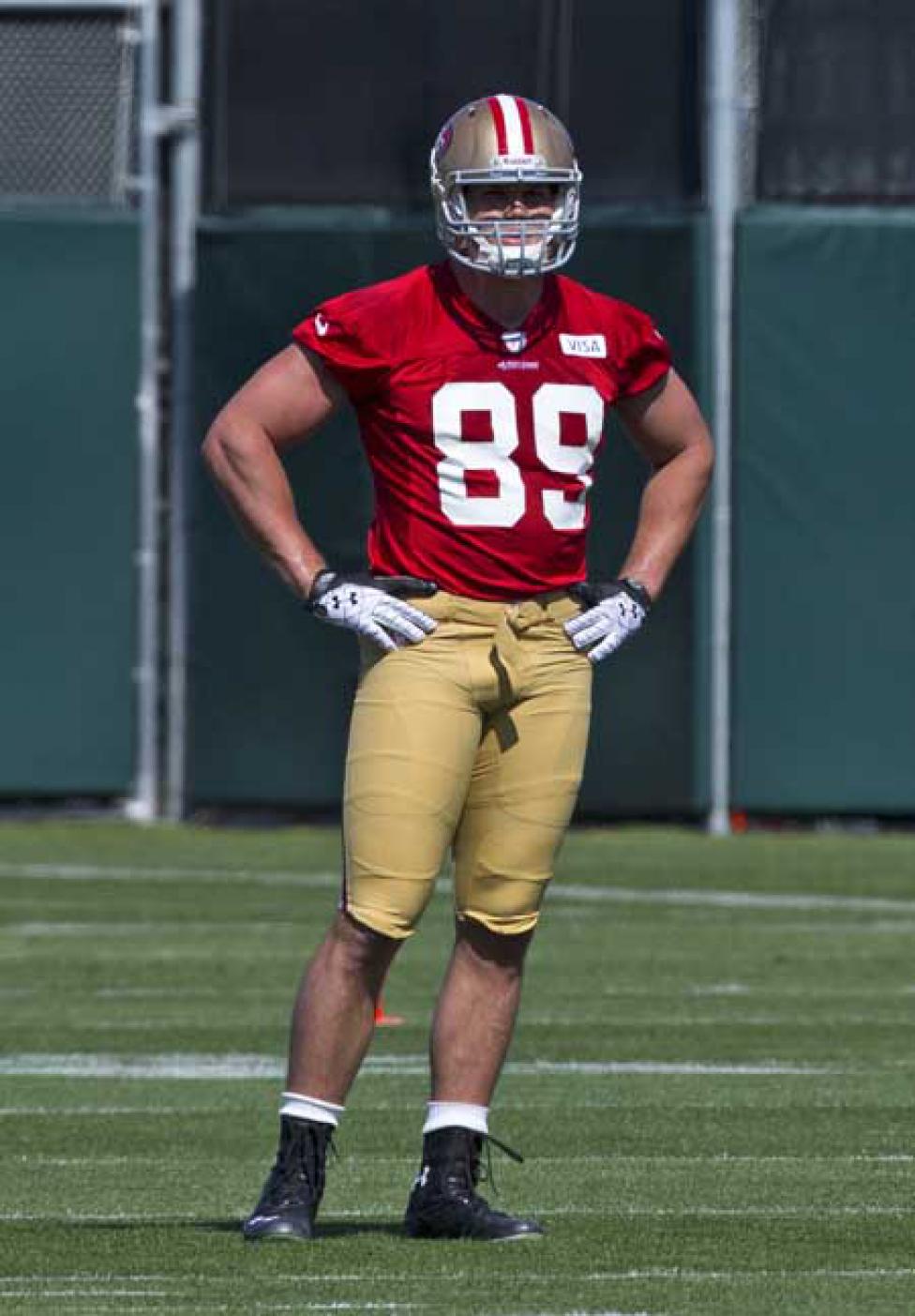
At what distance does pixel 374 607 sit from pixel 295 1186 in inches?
40.8

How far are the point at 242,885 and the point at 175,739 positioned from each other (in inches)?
139

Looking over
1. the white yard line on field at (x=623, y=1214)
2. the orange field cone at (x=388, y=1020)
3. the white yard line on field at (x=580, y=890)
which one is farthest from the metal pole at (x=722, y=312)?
the white yard line on field at (x=623, y=1214)

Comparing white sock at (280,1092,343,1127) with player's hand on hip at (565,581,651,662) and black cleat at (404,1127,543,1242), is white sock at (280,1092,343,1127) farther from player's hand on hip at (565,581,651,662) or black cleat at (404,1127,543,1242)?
player's hand on hip at (565,581,651,662)

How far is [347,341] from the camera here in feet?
22.0

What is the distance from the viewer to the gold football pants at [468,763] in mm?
6598

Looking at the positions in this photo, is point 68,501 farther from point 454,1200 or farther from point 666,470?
point 454,1200

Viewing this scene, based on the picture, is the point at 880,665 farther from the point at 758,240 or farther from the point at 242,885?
the point at 242,885

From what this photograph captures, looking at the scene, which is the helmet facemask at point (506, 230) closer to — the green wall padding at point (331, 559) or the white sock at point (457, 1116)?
the white sock at point (457, 1116)

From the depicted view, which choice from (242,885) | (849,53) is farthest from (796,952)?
(849,53)

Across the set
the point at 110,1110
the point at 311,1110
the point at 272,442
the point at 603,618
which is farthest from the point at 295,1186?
the point at 110,1110

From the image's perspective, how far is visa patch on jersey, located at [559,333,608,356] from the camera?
6812mm

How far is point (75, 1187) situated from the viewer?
24.8ft

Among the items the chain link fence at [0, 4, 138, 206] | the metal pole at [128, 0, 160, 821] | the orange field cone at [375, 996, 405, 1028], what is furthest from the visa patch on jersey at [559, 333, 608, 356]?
the chain link fence at [0, 4, 138, 206]

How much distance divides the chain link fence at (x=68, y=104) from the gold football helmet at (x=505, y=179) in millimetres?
12951
